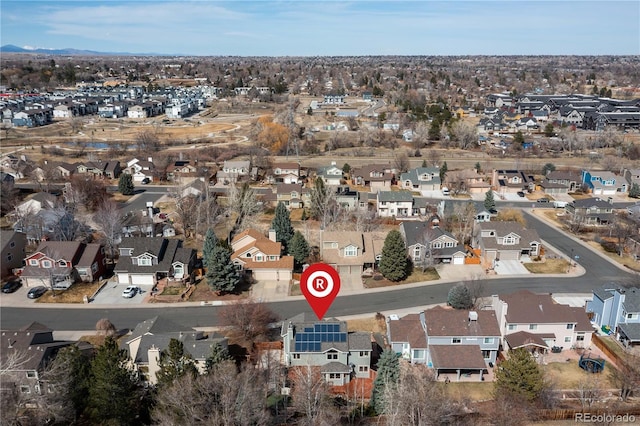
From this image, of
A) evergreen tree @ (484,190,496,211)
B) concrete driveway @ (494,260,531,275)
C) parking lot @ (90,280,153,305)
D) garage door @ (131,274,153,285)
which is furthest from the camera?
evergreen tree @ (484,190,496,211)

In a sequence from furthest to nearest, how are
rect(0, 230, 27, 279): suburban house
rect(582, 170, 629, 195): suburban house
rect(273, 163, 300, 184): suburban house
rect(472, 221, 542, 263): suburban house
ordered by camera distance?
1. rect(273, 163, 300, 184): suburban house
2. rect(582, 170, 629, 195): suburban house
3. rect(472, 221, 542, 263): suburban house
4. rect(0, 230, 27, 279): suburban house

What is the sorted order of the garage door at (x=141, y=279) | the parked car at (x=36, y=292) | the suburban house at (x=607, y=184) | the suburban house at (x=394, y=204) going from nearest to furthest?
1. the parked car at (x=36, y=292)
2. the garage door at (x=141, y=279)
3. the suburban house at (x=394, y=204)
4. the suburban house at (x=607, y=184)

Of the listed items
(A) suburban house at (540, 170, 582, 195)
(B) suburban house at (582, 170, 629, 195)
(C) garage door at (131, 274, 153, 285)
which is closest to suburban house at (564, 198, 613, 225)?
(A) suburban house at (540, 170, 582, 195)

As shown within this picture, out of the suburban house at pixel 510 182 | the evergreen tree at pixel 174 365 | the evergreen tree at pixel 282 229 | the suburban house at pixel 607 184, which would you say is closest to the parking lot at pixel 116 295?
the evergreen tree at pixel 282 229

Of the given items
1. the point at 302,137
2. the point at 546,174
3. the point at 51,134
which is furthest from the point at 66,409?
the point at 51,134

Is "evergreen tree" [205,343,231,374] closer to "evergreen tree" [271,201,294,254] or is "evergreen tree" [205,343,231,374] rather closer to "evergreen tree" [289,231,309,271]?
"evergreen tree" [289,231,309,271]

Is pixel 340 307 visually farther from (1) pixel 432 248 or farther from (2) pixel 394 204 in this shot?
(2) pixel 394 204

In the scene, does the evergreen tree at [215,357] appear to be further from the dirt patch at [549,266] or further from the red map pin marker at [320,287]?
the dirt patch at [549,266]
